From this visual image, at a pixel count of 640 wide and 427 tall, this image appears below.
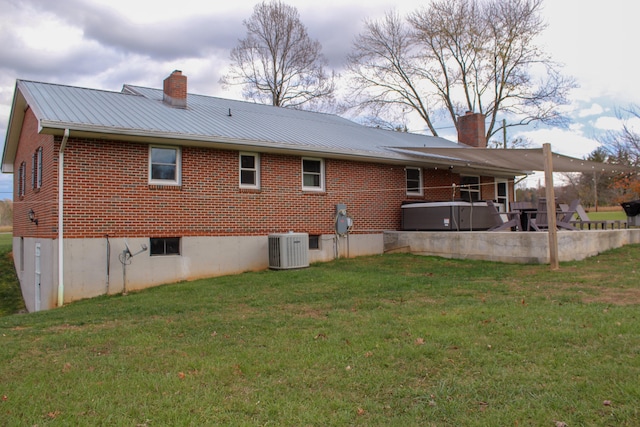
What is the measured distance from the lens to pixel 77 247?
33.6ft

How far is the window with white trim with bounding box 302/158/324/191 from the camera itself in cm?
1370

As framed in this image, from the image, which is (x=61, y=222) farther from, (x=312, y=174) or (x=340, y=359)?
(x=340, y=359)

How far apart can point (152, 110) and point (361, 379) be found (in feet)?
33.9

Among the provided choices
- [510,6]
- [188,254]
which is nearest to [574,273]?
[188,254]

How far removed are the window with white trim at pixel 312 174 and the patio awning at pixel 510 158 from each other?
2.58 m

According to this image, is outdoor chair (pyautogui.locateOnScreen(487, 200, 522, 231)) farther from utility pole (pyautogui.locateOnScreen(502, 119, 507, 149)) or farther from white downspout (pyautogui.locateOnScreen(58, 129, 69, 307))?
utility pole (pyautogui.locateOnScreen(502, 119, 507, 149))

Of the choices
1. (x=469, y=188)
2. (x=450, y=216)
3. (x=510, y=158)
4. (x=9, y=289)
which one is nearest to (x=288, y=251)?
(x=450, y=216)

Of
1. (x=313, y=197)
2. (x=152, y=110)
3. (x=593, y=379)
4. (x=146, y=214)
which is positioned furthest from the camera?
(x=313, y=197)

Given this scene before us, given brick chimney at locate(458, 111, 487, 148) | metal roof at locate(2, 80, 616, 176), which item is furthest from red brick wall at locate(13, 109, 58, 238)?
brick chimney at locate(458, 111, 487, 148)

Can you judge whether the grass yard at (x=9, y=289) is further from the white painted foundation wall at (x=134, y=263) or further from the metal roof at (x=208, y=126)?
the metal roof at (x=208, y=126)

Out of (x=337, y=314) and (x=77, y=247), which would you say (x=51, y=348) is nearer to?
(x=337, y=314)

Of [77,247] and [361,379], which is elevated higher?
[77,247]

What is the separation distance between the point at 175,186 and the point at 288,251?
2.97 m

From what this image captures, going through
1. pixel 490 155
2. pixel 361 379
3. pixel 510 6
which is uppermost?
pixel 510 6
